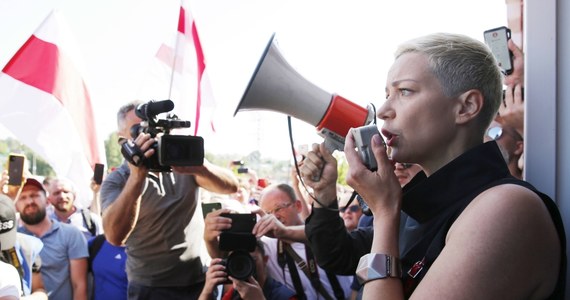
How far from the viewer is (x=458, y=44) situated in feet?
4.40

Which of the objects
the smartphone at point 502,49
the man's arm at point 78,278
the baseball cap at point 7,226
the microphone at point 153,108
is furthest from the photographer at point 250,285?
the man's arm at point 78,278

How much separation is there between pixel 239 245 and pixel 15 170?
3.05 meters

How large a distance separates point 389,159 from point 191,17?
205 inches

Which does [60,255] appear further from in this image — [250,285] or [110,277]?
[250,285]

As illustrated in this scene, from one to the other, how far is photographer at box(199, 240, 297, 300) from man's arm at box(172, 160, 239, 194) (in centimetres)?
43

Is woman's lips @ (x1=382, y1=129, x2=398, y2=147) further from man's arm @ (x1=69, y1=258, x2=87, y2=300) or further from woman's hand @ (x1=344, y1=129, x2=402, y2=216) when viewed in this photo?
man's arm @ (x1=69, y1=258, x2=87, y2=300)

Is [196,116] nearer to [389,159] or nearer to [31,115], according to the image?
[31,115]

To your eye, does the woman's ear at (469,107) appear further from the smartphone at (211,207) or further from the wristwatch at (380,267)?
the smartphone at (211,207)

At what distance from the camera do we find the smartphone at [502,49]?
1886 mm

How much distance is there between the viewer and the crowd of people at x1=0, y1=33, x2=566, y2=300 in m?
1.07

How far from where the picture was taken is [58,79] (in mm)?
5324

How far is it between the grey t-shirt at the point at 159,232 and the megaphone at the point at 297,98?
162cm

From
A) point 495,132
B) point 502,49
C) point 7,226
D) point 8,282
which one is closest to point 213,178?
point 7,226

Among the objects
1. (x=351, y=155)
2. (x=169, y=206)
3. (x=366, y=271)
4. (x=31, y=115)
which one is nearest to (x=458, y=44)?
(x=351, y=155)
